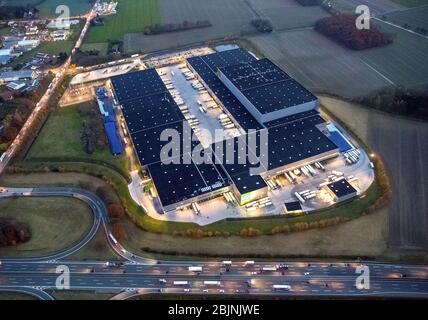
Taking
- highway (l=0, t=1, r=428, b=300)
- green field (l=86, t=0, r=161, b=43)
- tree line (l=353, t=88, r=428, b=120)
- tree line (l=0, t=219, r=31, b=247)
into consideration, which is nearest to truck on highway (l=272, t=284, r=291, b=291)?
highway (l=0, t=1, r=428, b=300)

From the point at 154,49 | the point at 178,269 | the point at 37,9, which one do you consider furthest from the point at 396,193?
the point at 37,9

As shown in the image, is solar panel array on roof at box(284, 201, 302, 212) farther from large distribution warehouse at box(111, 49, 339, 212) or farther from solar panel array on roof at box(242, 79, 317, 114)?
solar panel array on roof at box(242, 79, 317, 114)

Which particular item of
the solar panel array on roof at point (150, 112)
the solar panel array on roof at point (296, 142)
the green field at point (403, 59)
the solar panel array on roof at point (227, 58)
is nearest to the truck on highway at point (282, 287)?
the solar panel array on roof at point (296, 142)

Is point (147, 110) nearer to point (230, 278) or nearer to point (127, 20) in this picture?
point (230, 278)

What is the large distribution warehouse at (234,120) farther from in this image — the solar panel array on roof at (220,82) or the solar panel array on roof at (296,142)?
the solar panel array on roof at (220,82)

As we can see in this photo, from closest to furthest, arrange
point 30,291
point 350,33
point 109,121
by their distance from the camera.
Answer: point 30,291
point 109,121
point 350,33

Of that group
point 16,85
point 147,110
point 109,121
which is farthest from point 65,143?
point 16,85
